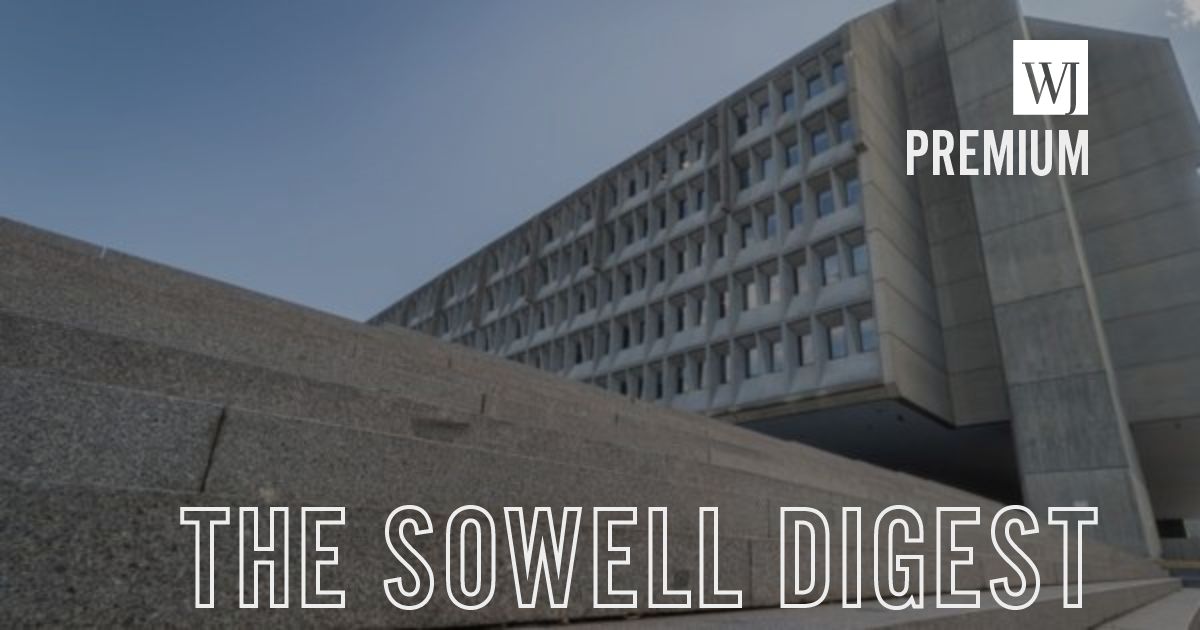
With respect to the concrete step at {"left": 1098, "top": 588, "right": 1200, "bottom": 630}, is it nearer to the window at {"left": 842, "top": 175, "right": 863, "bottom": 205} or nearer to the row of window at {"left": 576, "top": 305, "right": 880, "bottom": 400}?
the row of window at {"left": 576, "top": 305, "right": 880, "bottom": 400}

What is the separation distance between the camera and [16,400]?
63.1 inches

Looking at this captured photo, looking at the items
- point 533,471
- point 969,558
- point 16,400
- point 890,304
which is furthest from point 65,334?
point 890,304

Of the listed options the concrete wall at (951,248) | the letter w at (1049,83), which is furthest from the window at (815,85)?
the letter w at (1049,83)

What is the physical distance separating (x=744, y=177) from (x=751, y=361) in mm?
8182

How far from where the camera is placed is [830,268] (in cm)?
2150

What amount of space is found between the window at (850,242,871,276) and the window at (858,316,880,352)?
5.40ft

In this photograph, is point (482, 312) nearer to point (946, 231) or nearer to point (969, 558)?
point (946, 231)

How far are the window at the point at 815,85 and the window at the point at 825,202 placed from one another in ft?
13.9

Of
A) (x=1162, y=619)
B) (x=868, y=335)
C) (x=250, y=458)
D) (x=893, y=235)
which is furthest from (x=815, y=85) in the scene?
(x=250, y=458)

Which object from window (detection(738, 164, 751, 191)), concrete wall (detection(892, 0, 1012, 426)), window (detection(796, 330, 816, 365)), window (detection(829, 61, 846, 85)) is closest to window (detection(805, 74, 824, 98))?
window (detection(829, 61, 846, 85))

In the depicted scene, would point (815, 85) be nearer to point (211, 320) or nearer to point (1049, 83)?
point (1049, 83)

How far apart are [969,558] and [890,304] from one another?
647 inches

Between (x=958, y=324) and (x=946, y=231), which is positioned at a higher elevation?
(x=946, y=231)

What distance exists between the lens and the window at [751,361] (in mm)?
22430
